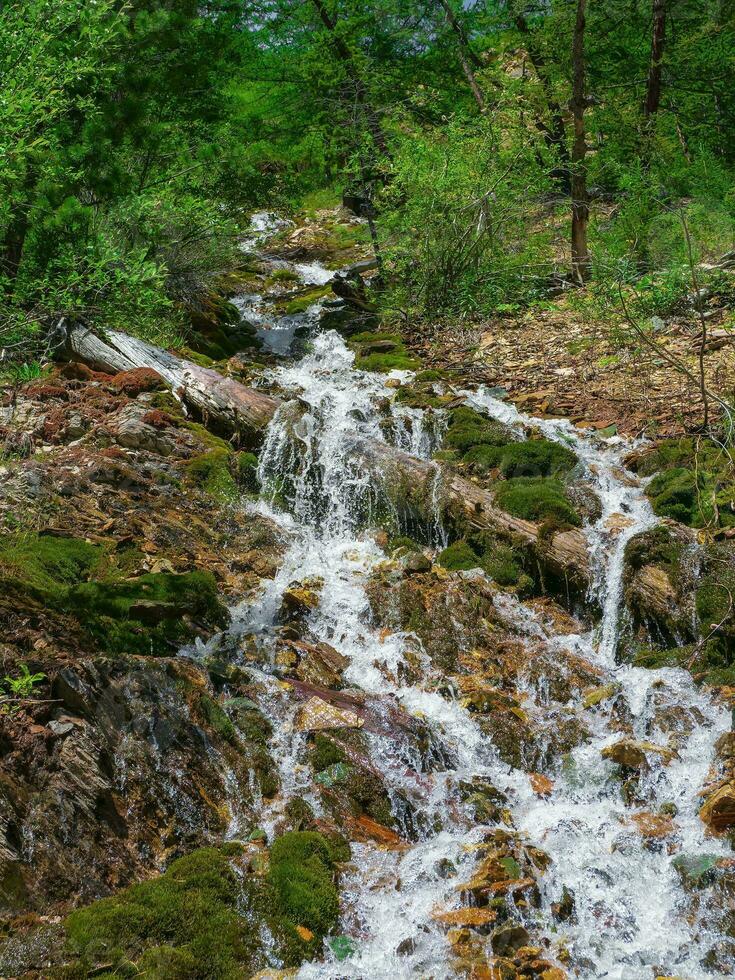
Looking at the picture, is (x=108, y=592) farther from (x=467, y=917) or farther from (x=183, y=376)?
(x=183, y=376)

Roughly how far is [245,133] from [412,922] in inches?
657

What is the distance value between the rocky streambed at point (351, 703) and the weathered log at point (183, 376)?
0.30 metres

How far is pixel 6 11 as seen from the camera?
6.28 meters

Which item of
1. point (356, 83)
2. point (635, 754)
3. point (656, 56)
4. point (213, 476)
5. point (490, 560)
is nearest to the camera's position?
point (635, 754)

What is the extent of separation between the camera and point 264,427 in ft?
39.2

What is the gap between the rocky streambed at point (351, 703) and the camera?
4.75 metres

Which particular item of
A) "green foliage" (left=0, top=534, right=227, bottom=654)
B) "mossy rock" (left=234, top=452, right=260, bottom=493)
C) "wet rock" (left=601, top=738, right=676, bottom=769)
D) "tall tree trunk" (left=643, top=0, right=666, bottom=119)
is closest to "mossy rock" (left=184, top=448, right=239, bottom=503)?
"mossy rock" (left=234, top=452, right=260, bottom=493)

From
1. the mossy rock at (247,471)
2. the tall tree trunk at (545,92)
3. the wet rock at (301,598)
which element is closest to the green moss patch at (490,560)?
the wet rock at (301,598)

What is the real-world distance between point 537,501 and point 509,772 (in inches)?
164

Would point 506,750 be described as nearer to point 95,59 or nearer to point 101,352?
point 95,59

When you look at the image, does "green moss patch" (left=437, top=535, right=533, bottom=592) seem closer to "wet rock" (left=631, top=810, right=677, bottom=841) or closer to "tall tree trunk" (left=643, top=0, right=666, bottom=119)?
"wet rock" (left=631, top=810, right=677, bottom=841)

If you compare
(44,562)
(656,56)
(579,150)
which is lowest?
(44,562)

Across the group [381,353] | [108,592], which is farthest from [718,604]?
[381,353]

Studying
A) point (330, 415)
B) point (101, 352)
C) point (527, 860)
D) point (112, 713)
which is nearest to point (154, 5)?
point (101, 352)
